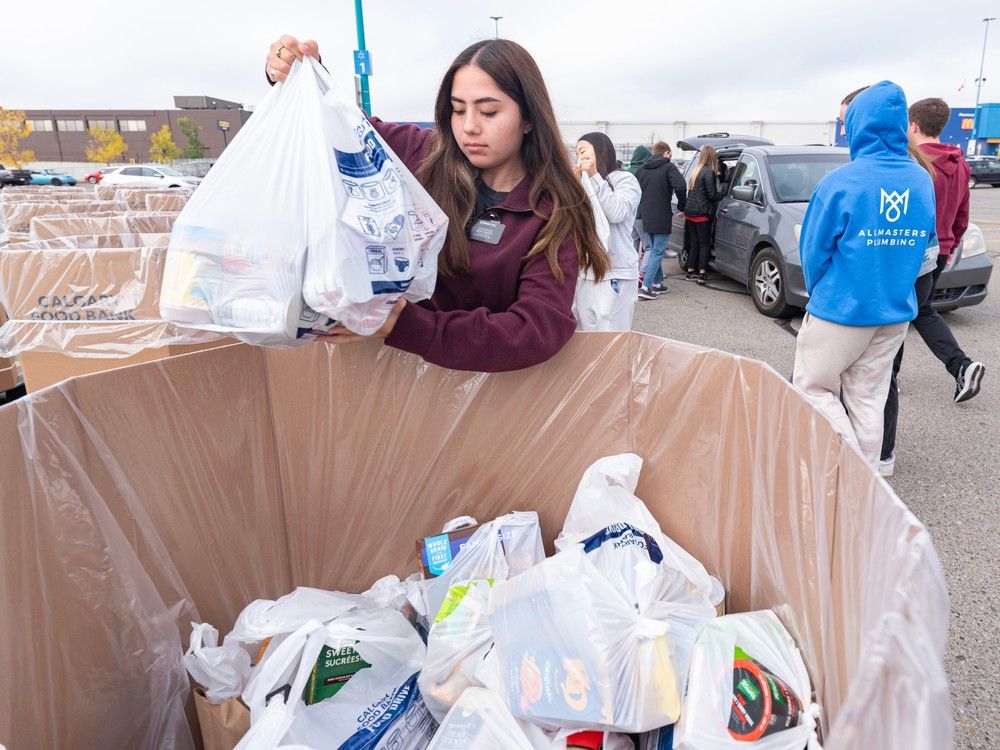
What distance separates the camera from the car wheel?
20.2ft

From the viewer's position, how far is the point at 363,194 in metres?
1.27

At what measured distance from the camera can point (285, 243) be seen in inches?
48.1

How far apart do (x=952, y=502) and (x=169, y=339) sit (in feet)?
10.7

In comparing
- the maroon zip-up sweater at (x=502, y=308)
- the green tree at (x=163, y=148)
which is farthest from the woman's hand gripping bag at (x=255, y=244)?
the green tree at (x=163, y=148)

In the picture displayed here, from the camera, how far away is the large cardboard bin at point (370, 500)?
3.15 ft

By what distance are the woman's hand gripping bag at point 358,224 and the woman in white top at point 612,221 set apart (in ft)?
6.84

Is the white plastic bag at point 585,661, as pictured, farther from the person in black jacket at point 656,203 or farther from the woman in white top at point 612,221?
the person in black jacket at point 656,203

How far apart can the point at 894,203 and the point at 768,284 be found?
3.94m

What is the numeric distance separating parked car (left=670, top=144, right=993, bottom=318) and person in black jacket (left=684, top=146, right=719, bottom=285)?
162mm

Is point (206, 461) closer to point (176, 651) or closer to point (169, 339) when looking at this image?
point (176, 651)

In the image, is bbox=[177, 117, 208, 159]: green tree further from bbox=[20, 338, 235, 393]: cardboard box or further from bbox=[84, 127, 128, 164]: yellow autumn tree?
bbox=[20, 338, 235, 393]: cardboard box

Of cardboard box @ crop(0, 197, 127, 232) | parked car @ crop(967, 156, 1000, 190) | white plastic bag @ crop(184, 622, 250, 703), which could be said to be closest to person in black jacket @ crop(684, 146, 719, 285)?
cardboard box @ crop(0, 197, 127, 232)

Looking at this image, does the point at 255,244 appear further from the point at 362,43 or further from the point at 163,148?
the point at 163,148

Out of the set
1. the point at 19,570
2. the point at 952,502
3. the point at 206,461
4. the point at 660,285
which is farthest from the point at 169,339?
the point at 660,285
